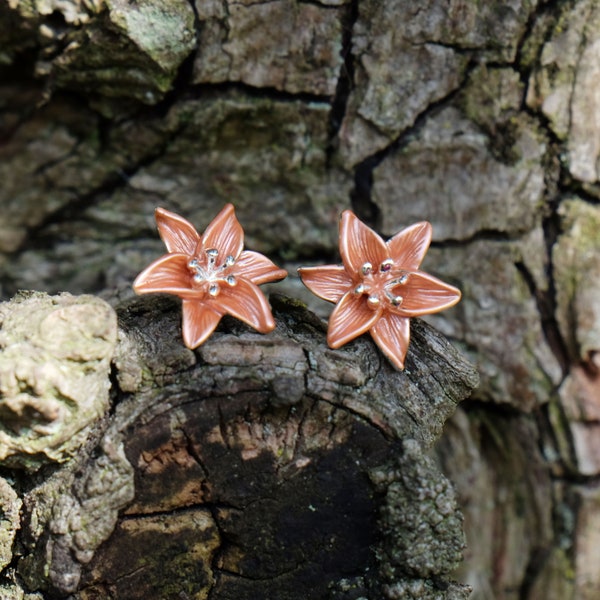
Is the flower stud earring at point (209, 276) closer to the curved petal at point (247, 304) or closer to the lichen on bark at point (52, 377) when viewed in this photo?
the curved petal at point (247, 304)

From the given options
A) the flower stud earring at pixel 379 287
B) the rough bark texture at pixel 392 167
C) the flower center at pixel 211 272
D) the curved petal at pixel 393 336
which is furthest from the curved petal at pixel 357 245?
the rough bark texture at pixel 392 167

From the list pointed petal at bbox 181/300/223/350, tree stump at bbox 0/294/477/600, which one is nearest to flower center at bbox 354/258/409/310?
tree stump at bbox 0/294/477/600

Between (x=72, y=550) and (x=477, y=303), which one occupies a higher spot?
(x=477, y=303)

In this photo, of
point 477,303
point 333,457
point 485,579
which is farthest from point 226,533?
point 485,579

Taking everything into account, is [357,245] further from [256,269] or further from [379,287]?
[256,269]

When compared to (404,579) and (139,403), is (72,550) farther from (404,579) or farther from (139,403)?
(404,579)

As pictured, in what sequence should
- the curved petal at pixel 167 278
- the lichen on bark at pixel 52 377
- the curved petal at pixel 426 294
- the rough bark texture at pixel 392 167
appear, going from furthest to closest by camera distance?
the rough bark texture at pixel 392 167
the curved petal at pixel 426 294
the curved petal at pixel 167 278
the lichen on bark at pixel 52 377

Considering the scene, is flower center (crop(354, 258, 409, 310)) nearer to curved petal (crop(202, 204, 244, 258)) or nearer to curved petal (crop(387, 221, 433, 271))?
curved petal (crop(387, 221, 433, 271))
